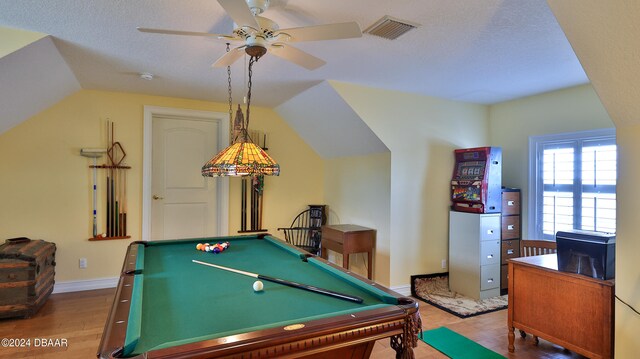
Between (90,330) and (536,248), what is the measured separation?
158 inches

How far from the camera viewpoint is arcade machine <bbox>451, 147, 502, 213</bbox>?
3699 mm

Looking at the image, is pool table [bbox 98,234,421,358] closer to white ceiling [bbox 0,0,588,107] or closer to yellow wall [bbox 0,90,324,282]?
white ceiling [bbox 0,0,588,107]

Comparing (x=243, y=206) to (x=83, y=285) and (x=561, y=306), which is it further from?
(x=561, y=306)

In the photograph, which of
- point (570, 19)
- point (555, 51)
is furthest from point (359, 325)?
point (555, 51)

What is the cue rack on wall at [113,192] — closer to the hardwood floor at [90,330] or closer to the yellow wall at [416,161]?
the hardwood floor at [90,330]

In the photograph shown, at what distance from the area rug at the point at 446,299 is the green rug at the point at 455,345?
0.49 m

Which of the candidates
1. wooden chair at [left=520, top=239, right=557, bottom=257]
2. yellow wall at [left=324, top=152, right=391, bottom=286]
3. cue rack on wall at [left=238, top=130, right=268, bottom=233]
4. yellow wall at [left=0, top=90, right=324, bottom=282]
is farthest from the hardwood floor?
cue rack on wall at [left=238, top=130, right=268, bottom=233]

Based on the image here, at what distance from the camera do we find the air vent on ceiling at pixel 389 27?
2180 millimetres

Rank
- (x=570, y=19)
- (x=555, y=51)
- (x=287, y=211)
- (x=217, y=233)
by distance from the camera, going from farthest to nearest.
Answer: (x=287, y=211)
(x=217, y=233)
(x=555, y=51)
(x=570, y=19)

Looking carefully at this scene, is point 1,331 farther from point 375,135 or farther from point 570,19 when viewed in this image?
point 570,19

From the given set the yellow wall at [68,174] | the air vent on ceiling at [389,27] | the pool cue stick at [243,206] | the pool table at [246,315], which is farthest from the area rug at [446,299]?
the yellow wall at [68,174]

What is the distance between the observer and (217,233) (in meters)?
4.57

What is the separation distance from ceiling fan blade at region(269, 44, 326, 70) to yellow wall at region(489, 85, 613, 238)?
9.84 feet

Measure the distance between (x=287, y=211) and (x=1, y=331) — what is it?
313cm
